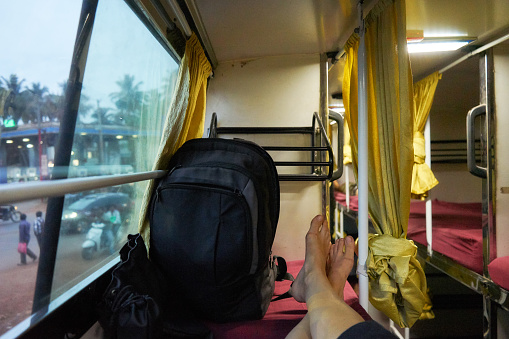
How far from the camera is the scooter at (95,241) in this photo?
49.9 inches

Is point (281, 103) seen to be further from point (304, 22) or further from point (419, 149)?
point (419, 149)

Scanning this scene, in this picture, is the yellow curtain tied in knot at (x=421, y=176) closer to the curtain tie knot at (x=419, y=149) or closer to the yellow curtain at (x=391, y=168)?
the curtain tie knot at (x=419, y=149)

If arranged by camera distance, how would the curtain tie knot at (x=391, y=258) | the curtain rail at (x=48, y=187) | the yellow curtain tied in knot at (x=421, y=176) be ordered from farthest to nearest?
the yellow curtain tied in knot at (x=421, y=176), the curtain tie knot at (x=391, y=258), the curtain rail at (x=48, y=187)

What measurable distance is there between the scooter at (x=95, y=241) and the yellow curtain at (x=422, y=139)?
7.53ft

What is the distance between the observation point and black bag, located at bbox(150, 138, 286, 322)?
2.97 ft

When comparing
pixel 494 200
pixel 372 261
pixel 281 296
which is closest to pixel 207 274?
pixel 281 296

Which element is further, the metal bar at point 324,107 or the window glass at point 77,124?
the metal bar at point 324,107

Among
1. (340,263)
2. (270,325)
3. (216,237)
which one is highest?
(216,237)

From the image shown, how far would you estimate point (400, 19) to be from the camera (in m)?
1.16

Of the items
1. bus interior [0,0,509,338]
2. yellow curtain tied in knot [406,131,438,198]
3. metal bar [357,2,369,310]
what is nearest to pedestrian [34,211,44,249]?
bus interior [0,0,509,338]

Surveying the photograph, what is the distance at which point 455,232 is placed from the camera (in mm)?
2164

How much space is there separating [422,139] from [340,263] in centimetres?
185

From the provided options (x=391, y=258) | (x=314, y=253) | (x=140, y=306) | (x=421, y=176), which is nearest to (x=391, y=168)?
(x=391, y=258)

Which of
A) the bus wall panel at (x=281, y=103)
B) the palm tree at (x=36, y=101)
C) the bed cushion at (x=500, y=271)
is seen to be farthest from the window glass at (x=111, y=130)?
the bed cushion at (x=500, y=271)
